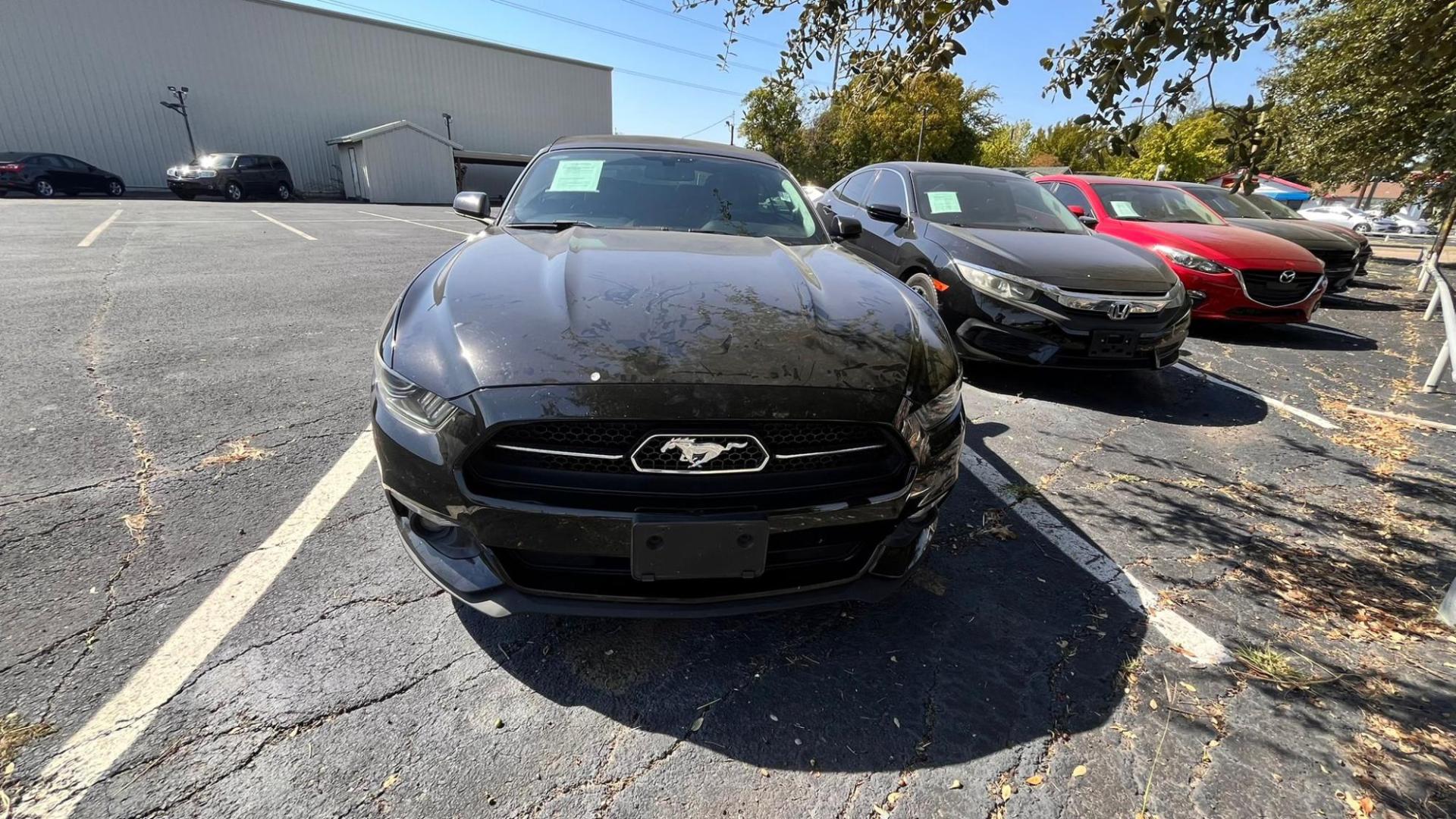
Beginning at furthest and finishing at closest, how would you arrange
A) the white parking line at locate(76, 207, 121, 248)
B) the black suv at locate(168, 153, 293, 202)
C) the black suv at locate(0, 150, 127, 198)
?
the black suv at locate(168, 153, 293, 202) → the black suv at locate(0, 150, 127, 198) → the white parking line at locate(76, 207, 121, 248)

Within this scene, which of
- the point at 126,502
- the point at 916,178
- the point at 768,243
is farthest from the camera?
the point at 916,178

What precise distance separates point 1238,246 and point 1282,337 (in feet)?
4.26

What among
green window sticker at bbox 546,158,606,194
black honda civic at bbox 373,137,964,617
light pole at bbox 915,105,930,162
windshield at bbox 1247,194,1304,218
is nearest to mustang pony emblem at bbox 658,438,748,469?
black honda civic at bbox 373,137,964,617

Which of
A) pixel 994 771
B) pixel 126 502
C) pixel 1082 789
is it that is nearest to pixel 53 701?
pixel 126 502

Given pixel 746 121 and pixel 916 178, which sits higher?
pixel 746 121

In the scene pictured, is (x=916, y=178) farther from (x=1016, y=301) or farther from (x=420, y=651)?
(x=420, y=651)

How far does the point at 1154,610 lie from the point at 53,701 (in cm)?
331

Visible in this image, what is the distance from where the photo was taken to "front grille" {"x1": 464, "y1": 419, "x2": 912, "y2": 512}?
5.08 feet

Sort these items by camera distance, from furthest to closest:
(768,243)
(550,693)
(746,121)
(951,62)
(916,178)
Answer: (746,121) < (916,178) < (768,243) < (951,62) < (550,693)

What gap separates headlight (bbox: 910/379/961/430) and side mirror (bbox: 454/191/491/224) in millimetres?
2610

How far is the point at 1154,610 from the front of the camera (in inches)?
88.3

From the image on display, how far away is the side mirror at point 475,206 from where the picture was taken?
11.2ft

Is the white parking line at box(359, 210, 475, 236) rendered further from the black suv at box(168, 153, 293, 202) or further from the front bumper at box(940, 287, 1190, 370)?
the front bumper at box(940, 287, 1190, 370)

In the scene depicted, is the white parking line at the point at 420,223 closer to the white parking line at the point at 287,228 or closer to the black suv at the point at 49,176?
the white parking line at the point at 287,228
